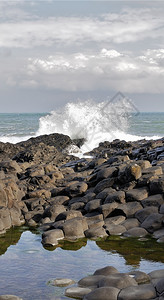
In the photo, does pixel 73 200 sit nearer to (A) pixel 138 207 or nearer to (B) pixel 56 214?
(B) pixel 56 214

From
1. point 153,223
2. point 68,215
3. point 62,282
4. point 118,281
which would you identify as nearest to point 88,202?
point 68,215

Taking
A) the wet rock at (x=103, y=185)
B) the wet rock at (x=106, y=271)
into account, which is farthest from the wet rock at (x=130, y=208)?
the wet rock at (x=106, y=271)

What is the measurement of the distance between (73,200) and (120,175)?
67.2 inches

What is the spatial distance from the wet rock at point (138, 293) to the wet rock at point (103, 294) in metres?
0.09

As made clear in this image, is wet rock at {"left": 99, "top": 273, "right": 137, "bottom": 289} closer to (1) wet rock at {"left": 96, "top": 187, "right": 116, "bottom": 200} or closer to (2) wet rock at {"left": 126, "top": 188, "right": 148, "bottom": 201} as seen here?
(2) wet rock at {"left": 126, "top": 188, "right": 148, "bottom": 201}

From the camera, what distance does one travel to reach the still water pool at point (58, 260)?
21.9 ft

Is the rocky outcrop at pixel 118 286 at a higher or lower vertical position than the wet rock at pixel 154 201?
lower

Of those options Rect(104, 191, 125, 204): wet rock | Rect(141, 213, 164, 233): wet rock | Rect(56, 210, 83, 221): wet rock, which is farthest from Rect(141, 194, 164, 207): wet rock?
Rect(56, 210, 83, 221): wet rock

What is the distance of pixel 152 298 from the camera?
572 centimetres

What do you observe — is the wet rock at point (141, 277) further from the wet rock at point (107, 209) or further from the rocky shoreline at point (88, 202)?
the wet rock at point (107, 209)

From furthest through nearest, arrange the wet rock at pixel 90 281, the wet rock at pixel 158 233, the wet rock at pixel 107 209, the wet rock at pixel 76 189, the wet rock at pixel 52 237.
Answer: the wet rock at pixel 76 189, the wet rock at pixel 107 209, the wet rock at pixel 158 233, the wet rock at pixel 52 237, the wet rock at pixel 90 281

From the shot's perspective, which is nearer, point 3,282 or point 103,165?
point 3,282

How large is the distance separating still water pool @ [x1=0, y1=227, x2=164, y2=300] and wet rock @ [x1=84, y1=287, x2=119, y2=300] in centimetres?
46

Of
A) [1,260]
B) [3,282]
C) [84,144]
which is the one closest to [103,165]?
[1,260]
